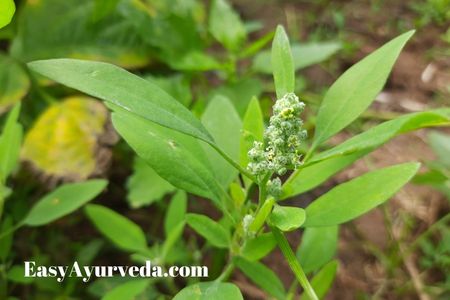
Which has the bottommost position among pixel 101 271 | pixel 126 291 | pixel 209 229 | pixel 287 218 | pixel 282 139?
pixel 101 271

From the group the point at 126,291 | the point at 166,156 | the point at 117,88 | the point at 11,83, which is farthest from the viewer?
the point at 11,83

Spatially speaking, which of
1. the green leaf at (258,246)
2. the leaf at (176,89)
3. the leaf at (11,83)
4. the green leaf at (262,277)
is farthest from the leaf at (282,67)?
the leaf at (11,83)

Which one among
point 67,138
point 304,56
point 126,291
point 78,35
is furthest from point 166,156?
point 78,35

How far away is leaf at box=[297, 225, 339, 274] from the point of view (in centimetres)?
115

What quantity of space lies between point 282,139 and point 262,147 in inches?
2.9

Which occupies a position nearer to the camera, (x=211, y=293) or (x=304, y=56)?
(x=211, y=293)

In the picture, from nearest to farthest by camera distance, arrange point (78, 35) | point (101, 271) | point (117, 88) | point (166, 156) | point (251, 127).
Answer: point (117, 88) → point (166, 156) → point (251, 127) → point (101, 271) → point (78, 35)

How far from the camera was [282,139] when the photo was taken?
0.79 metres

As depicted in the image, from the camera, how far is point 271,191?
876 millimetres

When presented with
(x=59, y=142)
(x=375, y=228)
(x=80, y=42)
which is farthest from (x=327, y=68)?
(x=59, y=142)

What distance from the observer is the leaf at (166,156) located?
2.79 feet

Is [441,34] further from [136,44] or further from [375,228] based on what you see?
[136,44]

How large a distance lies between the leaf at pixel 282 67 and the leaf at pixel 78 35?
0.92 meters

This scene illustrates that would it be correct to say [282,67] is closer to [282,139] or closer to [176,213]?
[282,139]
